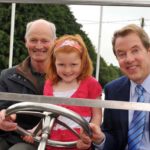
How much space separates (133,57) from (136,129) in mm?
348

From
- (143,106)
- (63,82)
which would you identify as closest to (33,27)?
(63,82)

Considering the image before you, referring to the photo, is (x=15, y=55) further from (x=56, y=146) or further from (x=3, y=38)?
(x=56, y=146)

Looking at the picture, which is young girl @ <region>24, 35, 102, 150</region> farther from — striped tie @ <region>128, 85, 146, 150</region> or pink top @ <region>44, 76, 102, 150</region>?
striped tie @ <region>128, 85, 146, 150</region>

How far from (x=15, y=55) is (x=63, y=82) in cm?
1102

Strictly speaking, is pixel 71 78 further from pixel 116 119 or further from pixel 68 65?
pixel 116 119

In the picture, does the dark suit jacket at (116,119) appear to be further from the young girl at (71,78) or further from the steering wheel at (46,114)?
the steering wheel at (46,114)

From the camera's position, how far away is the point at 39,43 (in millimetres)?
2701

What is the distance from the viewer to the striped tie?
2.12 meters

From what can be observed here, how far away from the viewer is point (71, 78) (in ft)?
7.45

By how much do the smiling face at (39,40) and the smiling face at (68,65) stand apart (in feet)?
1.43

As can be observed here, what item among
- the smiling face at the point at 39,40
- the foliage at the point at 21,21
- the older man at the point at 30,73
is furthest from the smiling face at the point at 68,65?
the foliage at the point at 21,21

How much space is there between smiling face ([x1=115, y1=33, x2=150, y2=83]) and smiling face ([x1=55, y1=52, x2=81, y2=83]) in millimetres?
215

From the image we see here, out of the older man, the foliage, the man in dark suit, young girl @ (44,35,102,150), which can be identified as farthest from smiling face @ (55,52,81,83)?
the foliage

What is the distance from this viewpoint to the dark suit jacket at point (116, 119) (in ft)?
7.27
